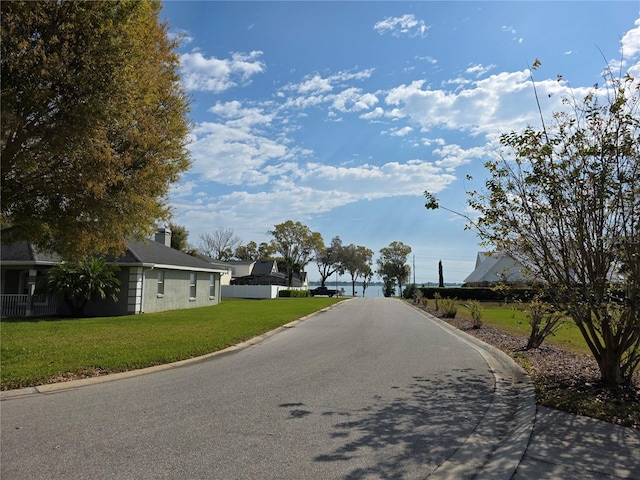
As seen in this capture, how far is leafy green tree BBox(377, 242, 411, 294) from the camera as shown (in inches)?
3740

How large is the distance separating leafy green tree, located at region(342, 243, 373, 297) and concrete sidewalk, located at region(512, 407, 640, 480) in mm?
88945

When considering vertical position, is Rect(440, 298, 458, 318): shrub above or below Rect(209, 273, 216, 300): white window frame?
below

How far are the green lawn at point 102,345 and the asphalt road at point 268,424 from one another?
943 millimetres

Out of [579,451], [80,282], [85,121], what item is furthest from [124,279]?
[579,451]

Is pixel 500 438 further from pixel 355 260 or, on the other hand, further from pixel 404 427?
pixel 355 260

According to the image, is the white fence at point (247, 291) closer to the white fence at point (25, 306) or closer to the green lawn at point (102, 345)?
the white fence at point (25, 306)

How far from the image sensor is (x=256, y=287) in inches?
1870

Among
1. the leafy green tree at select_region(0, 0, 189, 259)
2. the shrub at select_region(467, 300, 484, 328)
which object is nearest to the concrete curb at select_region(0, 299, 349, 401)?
the leafy green tree at select_region(0, 0, 189, 259)

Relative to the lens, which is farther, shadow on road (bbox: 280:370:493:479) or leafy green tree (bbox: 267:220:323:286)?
leafy green tree (bbox: 267:220:323:286)

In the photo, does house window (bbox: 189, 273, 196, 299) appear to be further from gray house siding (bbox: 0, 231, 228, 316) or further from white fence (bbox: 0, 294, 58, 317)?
white fence (bbox: 0, 294, 58, 317)

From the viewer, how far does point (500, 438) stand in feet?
16.4

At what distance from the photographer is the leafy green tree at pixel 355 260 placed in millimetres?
94625

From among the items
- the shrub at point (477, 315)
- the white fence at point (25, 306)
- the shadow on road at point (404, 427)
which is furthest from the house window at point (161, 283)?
the shadow on road at point (404, 427)

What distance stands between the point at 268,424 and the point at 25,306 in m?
18.3
